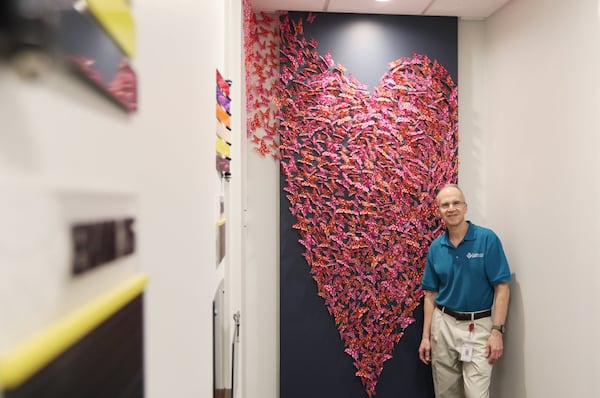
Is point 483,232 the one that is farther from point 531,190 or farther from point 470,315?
point 470,315

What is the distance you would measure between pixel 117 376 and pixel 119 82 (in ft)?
0.65

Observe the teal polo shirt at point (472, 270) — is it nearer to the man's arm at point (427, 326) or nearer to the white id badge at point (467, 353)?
the man's arm at point (427, 326)

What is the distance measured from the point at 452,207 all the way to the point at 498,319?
68 centimetres

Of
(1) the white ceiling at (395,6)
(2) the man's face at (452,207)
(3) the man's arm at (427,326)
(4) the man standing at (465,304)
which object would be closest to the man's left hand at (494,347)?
(4) the man standing at (465,304)

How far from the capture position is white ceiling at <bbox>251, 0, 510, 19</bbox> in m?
2.74

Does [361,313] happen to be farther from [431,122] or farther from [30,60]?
[30,60]

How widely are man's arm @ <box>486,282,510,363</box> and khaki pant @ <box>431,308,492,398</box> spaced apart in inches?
1.2

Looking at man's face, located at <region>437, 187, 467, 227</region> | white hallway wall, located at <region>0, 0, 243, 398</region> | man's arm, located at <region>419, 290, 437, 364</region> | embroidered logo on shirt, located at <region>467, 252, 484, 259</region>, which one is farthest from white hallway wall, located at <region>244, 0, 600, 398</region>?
white hallway wall, located at <region>0, 0, 243, 398</region>

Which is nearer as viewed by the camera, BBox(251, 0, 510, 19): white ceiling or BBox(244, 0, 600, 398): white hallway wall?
BBox(244, 0, 600, 398): white hallway wall

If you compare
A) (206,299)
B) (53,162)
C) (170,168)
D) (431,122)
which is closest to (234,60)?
(206,299)

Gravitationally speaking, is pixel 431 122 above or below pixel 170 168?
above

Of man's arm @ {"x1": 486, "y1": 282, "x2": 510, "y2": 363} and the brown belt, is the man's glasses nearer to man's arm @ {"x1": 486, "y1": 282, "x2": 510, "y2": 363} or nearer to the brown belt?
man's arm @ {"x1": 486, "y1": 282, "x2": 510, "y2": 363}

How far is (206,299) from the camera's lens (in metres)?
0.86

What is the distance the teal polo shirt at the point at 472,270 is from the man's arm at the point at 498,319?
46 millimetres
